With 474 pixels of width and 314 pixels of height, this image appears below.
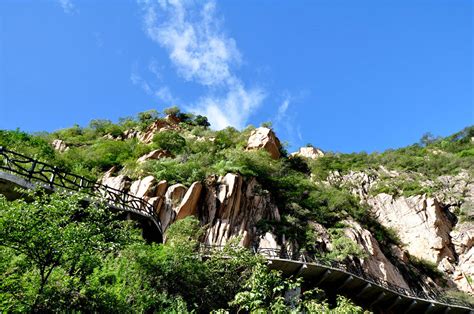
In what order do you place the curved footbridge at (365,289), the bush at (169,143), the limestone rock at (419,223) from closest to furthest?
1. the curved footbridge at (365,289)
2. the limestone rock at (419,223)
3. the bush at (169,143)

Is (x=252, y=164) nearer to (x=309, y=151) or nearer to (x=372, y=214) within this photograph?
(x=372, y=214)

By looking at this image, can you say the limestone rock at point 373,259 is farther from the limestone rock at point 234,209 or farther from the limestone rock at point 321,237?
the limestone rock at point 234,209

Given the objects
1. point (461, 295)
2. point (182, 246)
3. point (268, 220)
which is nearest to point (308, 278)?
point (268, 220)

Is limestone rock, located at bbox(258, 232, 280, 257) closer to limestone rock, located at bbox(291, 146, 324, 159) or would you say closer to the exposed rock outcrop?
the exposed rock outcrop

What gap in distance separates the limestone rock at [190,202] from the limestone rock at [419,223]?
18.6 m

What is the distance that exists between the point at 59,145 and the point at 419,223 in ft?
116

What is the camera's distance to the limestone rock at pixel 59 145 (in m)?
36.8

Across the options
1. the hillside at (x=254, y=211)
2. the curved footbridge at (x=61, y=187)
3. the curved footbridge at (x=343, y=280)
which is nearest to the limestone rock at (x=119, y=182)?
the hillside at (x=254, y=211)

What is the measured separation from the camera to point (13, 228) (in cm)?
904

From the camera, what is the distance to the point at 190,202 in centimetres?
2247

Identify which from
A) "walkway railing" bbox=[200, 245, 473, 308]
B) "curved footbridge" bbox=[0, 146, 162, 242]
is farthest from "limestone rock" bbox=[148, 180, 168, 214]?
"walkway railing" bbox=[200, 245, 473, 308]

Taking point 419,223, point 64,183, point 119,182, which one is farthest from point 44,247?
point 419,223

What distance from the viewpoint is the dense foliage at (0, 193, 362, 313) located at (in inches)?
360

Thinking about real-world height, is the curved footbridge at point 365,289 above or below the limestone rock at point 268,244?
below
